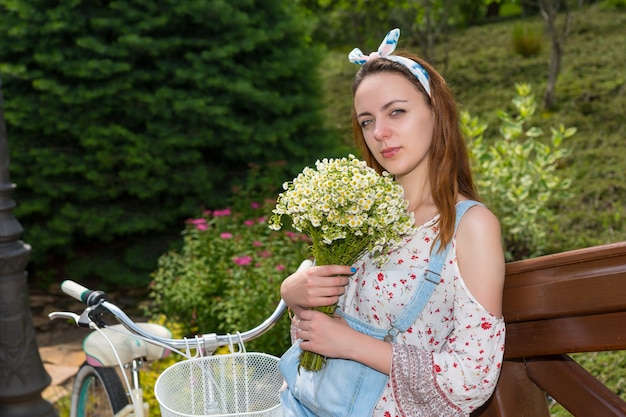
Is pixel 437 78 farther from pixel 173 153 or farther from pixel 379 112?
pixel 173 153

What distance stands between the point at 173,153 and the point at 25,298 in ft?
10.3

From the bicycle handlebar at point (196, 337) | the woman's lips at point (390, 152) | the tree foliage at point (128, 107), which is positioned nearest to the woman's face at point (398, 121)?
the woman's lips at point (390, 152)

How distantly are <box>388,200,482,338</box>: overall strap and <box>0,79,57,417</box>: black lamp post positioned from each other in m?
2.46

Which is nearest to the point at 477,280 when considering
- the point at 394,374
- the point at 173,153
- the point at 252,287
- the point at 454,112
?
the point at 394,374

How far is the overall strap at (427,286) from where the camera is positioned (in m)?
1.88

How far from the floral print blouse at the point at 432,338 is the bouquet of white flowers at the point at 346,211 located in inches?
2.4

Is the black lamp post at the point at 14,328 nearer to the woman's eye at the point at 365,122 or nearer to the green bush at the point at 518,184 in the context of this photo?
the woman's eye at the point at 365,122

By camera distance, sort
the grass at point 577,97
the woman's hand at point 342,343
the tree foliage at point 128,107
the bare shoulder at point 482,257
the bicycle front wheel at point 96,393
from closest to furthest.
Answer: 1. the bare shoulder at point 482,257
2. the woman's hand at point 342,343
3. the bicycle front wheel at point 96,393
4. the grass at point 577,97
5. the tree foliage at point 128,107

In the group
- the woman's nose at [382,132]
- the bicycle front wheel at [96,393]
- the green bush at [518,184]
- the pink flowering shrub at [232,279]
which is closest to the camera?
the woman's nose at [382,132]

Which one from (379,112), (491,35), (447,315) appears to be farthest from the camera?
(491,35)

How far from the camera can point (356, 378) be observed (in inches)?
76.6

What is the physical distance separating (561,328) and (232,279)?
3.83 m

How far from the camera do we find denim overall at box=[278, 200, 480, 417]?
1.89 metres

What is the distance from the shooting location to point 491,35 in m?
13.5
